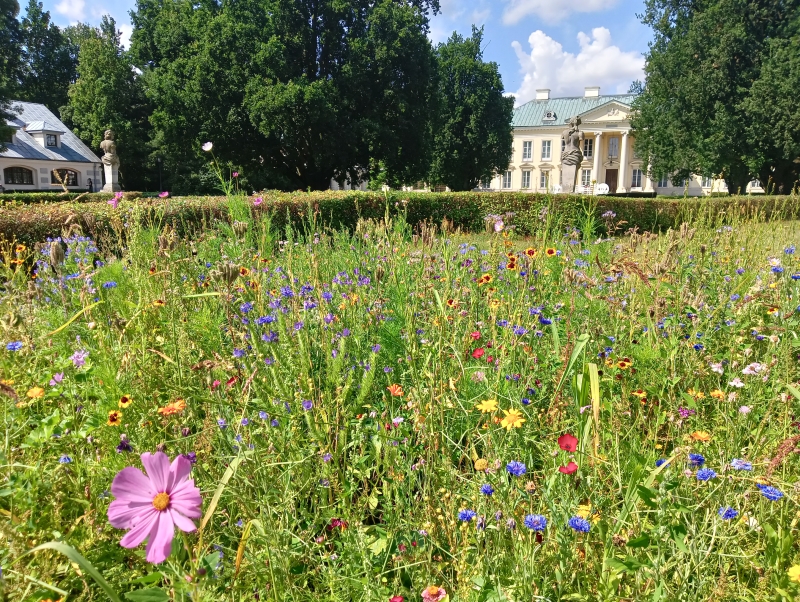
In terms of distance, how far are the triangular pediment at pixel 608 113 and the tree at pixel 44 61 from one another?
1648 inches

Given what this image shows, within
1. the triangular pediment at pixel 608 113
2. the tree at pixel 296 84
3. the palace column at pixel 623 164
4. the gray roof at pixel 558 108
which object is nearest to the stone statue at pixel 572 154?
the tree at pixel 296 84

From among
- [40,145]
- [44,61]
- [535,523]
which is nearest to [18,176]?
[40,145]

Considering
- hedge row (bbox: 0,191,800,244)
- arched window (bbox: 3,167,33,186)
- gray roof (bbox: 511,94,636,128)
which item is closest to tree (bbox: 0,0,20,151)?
arched window (bbox: 3,167,33,186)

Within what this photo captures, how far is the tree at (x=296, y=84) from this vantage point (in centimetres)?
1809

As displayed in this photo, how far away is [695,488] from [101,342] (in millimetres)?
2038

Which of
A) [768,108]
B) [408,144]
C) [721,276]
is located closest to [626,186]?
[768,108]

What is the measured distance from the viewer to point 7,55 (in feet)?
97.0

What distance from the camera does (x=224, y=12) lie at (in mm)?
18359

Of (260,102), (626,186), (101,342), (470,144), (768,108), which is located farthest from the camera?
(626,186)

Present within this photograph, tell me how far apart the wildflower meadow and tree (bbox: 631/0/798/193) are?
2148 centimetres

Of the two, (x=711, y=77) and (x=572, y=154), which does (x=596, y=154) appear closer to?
(x=711, y=77)

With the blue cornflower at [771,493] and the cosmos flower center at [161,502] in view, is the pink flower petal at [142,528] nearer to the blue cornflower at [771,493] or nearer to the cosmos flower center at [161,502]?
the cosmos flower center at [161,502]

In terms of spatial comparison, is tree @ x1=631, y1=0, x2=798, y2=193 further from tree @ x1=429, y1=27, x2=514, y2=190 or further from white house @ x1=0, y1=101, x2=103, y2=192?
white house @ x1=0, y1=101, x2=103, y2=192

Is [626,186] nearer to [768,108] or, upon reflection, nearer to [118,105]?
[768,108]
